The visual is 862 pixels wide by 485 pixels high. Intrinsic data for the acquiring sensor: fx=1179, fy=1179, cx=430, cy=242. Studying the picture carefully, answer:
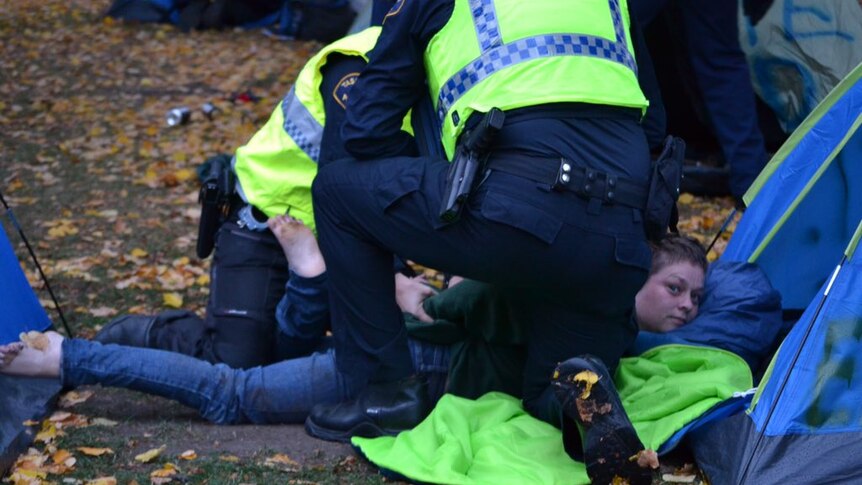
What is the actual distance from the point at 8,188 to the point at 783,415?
18.2 feet

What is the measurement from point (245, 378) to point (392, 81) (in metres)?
1.24

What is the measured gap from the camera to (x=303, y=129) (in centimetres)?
411

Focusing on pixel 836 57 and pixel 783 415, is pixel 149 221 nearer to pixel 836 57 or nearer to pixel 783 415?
pixel 836 57

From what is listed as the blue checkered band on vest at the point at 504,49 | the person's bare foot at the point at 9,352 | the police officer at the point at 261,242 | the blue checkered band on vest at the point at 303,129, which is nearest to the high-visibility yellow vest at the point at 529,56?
the blue checkered band on vest at the point at 504,49

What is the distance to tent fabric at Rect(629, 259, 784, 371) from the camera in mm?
4094

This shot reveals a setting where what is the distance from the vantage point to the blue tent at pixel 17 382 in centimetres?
374

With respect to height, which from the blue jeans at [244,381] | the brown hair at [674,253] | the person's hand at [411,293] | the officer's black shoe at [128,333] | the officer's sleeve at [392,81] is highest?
the officer's sleeve at [392,81]

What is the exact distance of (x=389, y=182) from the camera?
3385 millimetres

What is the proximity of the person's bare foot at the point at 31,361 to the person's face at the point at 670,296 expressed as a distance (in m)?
2.01

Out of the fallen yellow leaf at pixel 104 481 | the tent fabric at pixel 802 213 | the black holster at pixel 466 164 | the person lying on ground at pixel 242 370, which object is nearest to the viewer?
the black holster at pixel 466 164

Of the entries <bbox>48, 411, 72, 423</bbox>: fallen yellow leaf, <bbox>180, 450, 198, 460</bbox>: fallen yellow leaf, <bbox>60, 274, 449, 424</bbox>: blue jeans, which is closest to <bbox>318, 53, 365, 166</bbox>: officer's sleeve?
<bbox>60, 274, 449, 424</bbox>: blue jeans

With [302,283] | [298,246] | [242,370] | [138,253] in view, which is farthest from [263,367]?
[138,253]

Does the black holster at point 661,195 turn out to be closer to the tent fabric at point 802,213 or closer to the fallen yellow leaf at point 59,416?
the tent fabric at point 802,213

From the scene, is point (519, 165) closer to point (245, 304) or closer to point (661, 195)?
point (661, 195)
